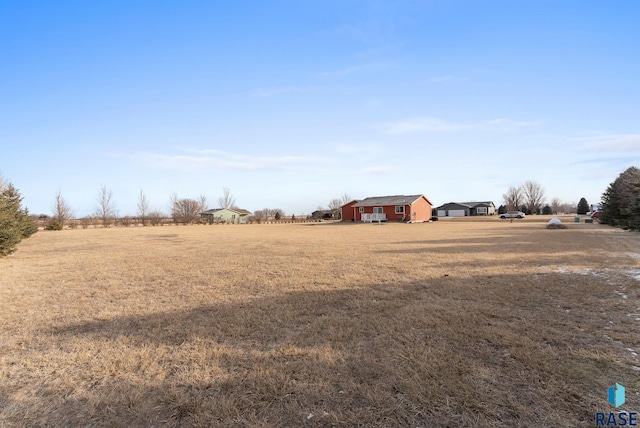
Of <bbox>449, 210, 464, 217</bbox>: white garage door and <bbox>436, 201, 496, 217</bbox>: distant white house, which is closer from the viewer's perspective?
<bbox>449, 210, 464, 217</bbox>: white garage door

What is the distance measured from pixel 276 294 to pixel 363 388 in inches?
161

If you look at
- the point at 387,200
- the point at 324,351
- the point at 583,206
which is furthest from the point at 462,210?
the point at 324,351

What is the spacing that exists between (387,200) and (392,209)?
258 cm

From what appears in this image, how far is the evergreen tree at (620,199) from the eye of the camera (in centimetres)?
2123

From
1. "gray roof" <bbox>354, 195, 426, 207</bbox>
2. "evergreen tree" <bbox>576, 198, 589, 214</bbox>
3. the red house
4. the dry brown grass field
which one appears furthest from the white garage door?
the dry brown grass field

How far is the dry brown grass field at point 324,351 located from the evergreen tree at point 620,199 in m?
18.2

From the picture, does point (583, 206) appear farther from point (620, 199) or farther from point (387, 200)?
point (620, 199)

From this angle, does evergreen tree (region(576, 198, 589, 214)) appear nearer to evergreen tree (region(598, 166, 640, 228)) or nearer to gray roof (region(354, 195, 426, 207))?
gray roof (region(354, 195, 426, 207))

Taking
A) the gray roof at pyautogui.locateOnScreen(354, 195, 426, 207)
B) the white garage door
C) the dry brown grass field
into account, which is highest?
the gray roof at pyautogui.locateOnScreen(354, 195, 426, 207)

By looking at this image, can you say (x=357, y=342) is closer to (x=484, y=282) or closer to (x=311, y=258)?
(x=484, y=282)

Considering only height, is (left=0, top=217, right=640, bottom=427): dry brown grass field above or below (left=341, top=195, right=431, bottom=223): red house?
below

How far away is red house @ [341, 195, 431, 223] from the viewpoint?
154 feet

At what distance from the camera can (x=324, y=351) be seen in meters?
4.08

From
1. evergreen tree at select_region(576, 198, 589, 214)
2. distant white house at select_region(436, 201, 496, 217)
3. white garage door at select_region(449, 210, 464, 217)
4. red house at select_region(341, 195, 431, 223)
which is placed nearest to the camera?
red house at select_region(341, 195, 431, 223)
